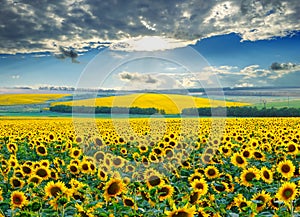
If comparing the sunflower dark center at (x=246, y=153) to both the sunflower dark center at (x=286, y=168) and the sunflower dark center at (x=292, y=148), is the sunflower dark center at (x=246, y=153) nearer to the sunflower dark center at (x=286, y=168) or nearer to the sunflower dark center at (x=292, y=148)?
the sunflower dark center at (x=292, y=148)

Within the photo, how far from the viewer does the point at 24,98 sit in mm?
55062

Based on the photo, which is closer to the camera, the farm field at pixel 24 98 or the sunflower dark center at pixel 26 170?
the sunflower dark center at pixel 26 170

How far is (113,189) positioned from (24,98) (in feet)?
174

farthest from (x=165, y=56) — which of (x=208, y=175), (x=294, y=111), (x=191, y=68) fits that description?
(x=294, y=111)

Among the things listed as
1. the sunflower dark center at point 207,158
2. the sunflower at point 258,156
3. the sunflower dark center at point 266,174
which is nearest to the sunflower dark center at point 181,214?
the sunflower dark center at point 266,174

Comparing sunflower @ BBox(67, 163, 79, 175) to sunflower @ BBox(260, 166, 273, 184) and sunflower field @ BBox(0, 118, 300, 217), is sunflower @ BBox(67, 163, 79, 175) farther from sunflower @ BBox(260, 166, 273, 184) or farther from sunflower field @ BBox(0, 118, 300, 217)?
sunflower @ BBox(260, 166, 273, 184)

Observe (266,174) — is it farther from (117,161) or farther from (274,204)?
(117,161)

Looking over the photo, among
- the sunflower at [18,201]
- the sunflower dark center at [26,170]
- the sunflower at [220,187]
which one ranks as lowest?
the sunflower at [220,187]

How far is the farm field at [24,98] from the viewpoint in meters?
50.4

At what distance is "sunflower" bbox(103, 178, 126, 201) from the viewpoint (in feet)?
14.7

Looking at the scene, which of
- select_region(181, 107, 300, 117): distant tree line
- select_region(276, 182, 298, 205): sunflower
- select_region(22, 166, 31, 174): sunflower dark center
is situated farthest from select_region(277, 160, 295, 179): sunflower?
select_region(181, 107, 300, 117): distant tree line

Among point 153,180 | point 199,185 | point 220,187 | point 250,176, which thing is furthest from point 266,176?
point 153,180

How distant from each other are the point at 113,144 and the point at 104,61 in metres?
2.84

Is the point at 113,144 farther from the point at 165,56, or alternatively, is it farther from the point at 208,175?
the point at 208,175
